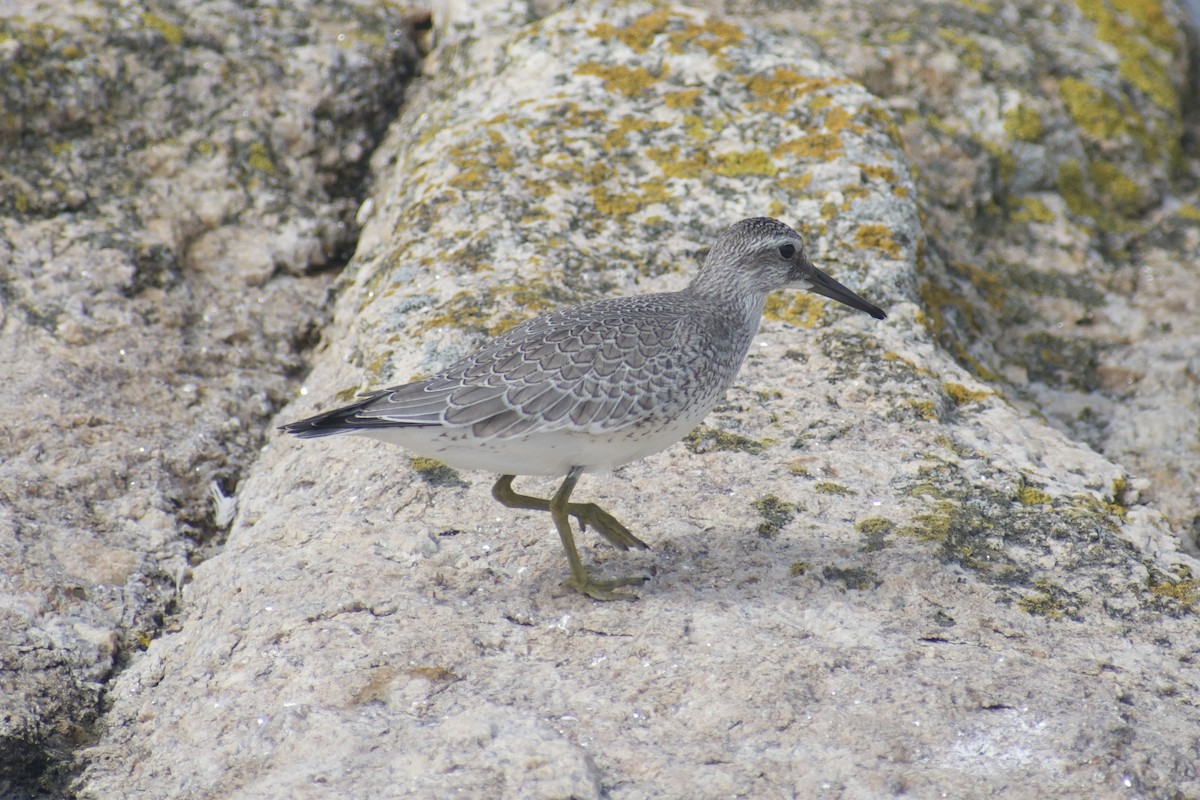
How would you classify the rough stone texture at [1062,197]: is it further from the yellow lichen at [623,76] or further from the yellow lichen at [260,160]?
the yellow lichen at [260,160]

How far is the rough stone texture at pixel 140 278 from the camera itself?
4.45m

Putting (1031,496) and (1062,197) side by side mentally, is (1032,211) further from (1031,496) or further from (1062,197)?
(1031,496)

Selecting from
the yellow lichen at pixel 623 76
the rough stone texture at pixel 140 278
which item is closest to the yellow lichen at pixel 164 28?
the rough stone texture at pixel 140 278

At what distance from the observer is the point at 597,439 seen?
15.2 ft

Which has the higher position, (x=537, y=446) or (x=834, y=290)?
(x=834, y=290)

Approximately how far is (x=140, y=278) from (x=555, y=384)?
106 inches

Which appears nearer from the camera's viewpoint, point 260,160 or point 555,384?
point 555,384

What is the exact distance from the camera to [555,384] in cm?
465

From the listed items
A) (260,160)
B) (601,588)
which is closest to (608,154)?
(260,160)

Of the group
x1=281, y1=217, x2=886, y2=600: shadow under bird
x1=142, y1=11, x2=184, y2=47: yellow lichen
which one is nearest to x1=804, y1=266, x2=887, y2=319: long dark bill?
x1=281, y1=217, x2=886, y2=600: shadow under bird

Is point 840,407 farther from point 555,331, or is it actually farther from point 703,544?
point 555,331

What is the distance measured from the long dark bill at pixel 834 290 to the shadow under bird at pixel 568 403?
76 cm

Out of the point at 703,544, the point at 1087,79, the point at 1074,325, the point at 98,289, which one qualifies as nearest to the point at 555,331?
the point at 703,544

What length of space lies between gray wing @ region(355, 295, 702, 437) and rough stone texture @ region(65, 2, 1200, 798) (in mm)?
584
